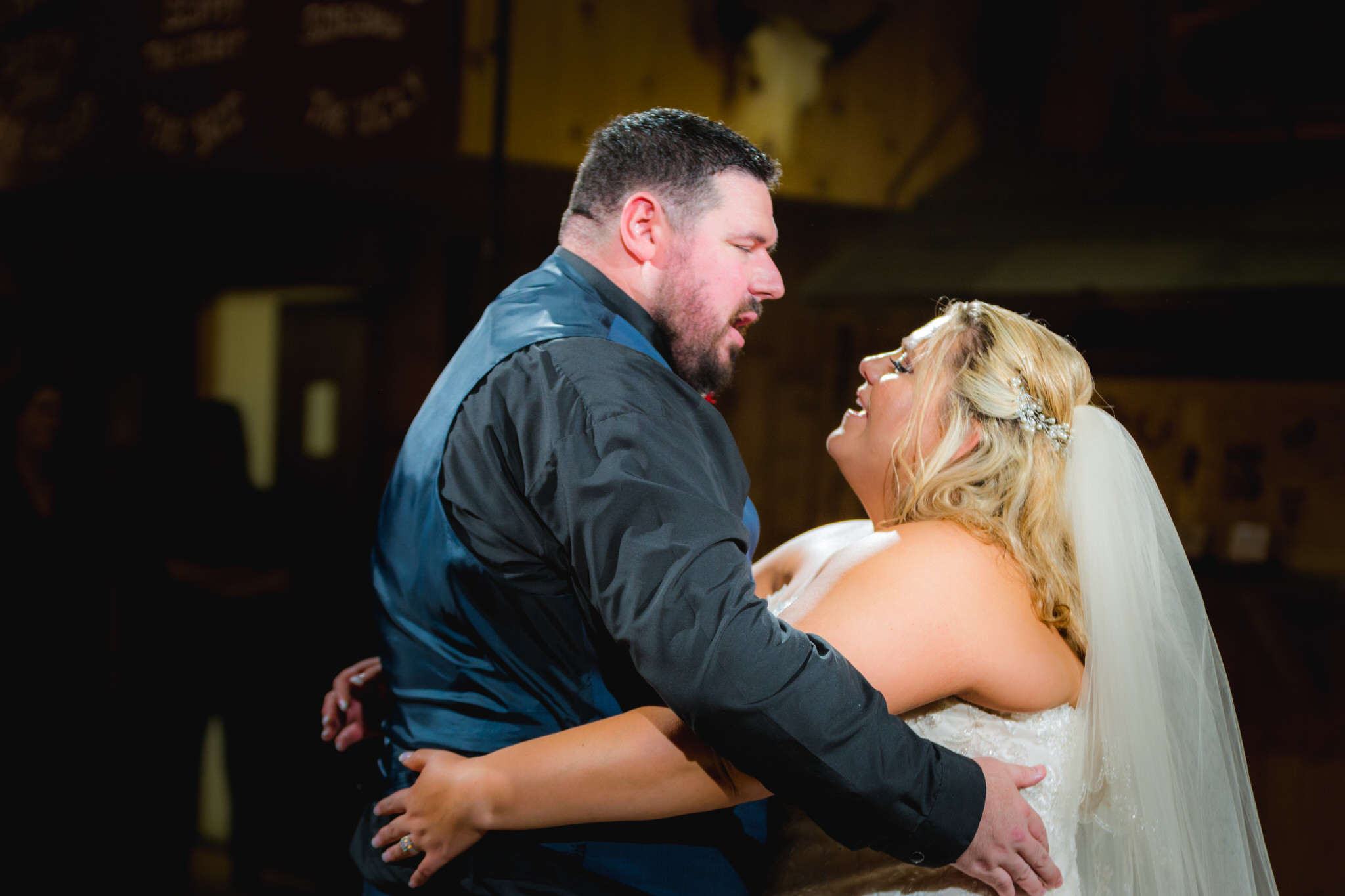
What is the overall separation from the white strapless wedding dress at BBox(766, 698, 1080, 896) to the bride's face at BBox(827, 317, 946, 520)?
0.32m

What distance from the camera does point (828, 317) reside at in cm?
230

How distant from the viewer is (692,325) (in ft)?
4.30

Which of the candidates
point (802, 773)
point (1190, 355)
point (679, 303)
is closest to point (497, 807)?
point (802, 773)

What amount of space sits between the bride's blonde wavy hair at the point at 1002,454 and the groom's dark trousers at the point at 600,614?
1.23 ft

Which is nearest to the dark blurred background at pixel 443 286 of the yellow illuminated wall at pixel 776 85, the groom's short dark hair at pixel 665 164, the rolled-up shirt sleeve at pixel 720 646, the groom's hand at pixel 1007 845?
Answer: the yellow illuminated wall at pixel 776 85

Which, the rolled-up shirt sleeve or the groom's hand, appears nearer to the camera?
the rolled-up shirt sleeve

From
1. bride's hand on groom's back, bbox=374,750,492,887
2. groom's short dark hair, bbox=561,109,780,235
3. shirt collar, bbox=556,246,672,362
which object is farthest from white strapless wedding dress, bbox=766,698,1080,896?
groom's short dark hair, bbox=561,109,780,235

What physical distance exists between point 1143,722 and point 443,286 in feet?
6.35

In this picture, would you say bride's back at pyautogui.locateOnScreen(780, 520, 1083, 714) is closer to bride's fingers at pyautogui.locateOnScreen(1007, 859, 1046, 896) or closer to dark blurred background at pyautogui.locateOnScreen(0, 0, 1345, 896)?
bride's fingers at pyautogui.locateOnScreen(1007, 859, 1046, 896)

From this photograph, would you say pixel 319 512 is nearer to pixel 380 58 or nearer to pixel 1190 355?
pixel 380 58

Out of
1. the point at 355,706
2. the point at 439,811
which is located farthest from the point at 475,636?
the point at 355,706

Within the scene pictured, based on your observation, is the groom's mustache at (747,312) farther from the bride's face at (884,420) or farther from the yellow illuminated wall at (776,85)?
the yellow illuminated wall at (776,85)

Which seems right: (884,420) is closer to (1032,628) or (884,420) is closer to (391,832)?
(1032,628)

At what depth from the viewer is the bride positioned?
1252 mm
